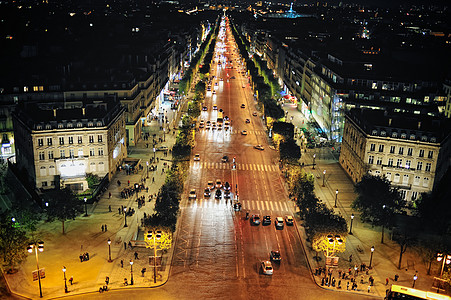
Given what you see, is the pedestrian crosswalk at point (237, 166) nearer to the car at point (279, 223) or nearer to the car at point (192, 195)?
the car at point (192, 195)

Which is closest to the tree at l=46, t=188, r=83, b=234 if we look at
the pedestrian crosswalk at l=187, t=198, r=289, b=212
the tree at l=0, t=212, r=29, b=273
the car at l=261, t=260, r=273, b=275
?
the tree at l=0, t=212, r=29, b=273

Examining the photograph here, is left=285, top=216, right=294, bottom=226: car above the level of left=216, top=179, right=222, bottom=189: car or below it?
above

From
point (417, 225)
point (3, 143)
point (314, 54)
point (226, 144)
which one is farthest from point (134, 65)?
point (417, 225)

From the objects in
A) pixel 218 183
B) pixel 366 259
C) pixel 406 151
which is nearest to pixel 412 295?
pixel 366 259

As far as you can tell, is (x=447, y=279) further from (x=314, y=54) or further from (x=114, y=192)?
(x=314, y=54)

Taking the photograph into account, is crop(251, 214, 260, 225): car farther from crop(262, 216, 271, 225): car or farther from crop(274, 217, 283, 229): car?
crop(274, 217, 283, 229): car
